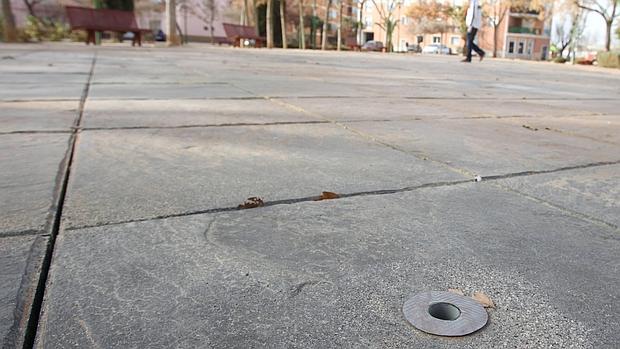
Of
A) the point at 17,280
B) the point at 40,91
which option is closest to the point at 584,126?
the point at 17,280

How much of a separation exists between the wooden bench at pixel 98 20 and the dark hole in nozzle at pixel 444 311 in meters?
18.3

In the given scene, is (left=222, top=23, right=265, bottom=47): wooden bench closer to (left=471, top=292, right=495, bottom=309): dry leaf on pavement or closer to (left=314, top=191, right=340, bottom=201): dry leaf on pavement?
(left=314, top=191, right=340, bottom=201): dry leaf on pavement

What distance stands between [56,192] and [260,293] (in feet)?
3.11

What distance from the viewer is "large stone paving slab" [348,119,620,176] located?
225 centimetres

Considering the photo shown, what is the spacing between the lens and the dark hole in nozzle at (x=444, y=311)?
3.23 ft

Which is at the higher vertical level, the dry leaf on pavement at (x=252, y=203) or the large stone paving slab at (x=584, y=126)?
the large stone paving slab at (x=584, y=126)

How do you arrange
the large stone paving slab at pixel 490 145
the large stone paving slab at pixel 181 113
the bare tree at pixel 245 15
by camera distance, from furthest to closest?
the bare tree at pixel 245 15
the large stone paving slab at pixel 181 113
the large stone paving slab at pixel 490 145

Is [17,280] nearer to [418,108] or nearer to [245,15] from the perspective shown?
[418,108]

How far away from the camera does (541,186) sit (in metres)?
1.89

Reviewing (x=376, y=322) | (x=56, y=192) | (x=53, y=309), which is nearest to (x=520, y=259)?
(x=376, y=322)

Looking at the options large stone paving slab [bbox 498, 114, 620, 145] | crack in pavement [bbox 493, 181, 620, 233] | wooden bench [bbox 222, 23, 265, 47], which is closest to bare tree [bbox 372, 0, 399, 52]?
wooden bench [bbox 222, 23, 265, 47]

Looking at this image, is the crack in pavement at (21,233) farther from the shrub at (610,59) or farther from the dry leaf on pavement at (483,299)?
the shrub at (610,59)

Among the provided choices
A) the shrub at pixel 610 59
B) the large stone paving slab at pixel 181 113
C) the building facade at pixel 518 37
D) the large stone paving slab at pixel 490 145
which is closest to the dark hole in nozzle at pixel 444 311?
the large stone paving slab at pixel 490 145

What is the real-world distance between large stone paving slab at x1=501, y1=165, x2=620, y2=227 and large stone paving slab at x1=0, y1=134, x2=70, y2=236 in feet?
5.43
